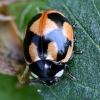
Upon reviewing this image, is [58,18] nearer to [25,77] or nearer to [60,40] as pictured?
[60,40]

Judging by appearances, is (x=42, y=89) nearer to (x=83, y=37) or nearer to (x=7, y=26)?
(x=83, y=37)

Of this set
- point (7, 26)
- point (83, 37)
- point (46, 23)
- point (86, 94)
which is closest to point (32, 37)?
point (46, 23)

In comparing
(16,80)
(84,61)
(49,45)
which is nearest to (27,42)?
(49,45)

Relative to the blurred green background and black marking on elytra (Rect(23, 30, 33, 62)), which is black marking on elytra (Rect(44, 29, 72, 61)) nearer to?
black marking on elytra (Rect(23, 30, 33, 62))

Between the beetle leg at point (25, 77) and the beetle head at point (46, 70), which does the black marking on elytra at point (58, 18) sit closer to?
the beetle head at point (46, 70)

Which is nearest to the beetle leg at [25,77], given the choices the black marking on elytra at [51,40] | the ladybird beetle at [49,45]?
the ladybird beetle at [49,45]

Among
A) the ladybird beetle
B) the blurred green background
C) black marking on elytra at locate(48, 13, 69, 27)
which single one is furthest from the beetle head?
the blurred green background
